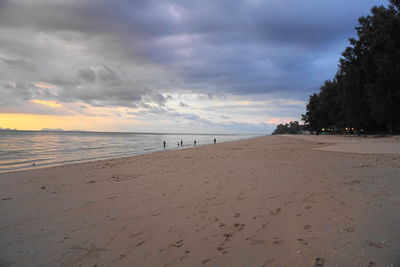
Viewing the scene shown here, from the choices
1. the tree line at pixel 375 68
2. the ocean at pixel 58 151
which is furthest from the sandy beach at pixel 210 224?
the tree line at pixel 375 68

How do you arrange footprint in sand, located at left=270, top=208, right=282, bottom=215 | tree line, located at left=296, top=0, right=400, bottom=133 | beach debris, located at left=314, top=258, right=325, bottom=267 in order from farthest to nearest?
tree line, located at left=296, top=0, right=400, bottom=133
footprint in sand, located at left=270, top=208, right=282, bottom=215
beach debris, located at left=314, top=258, right=325, bottom=267

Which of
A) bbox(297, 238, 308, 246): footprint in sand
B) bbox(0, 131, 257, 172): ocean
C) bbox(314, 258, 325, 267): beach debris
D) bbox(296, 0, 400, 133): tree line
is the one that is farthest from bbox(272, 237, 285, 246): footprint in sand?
bbox(296, 0, 400, 133): tree line

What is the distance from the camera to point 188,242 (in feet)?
11.5

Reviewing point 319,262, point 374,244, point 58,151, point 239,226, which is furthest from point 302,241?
point 58,151

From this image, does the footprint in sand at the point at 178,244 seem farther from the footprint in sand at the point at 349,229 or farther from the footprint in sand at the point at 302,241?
the footprint in sand at the point at 349,229

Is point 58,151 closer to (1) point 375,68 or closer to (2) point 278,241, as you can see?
(2) point 278,241

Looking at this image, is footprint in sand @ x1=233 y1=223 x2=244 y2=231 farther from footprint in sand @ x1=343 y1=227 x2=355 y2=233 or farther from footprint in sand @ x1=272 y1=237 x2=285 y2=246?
footprint in sand @ x1=343 y1=227 x2=355 y2=233

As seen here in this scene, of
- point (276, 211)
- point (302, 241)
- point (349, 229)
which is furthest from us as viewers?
point (276, 211)

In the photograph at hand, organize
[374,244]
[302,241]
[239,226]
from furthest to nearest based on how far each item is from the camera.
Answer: [239,226] < [302,241] < [374,244]

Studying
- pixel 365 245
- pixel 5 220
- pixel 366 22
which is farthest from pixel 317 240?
pixel 366 22

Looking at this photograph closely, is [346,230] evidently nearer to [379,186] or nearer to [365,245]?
[365,245]

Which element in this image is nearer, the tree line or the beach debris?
the beach debris

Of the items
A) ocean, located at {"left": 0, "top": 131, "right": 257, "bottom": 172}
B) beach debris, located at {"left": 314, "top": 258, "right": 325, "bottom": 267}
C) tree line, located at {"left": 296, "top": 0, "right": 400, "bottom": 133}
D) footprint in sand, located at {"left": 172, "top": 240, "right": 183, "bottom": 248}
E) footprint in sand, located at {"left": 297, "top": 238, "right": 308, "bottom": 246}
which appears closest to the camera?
beach debris, located at {"left": 314, "top": 258, "right": 325, "bottom": 267}

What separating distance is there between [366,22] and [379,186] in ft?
130
